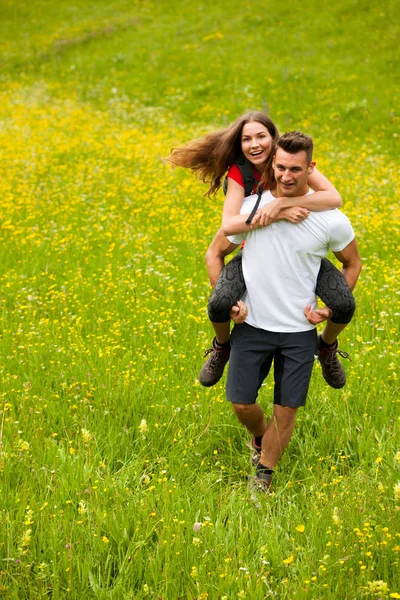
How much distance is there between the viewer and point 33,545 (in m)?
3.72

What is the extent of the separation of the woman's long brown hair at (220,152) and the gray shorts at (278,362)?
979 mm

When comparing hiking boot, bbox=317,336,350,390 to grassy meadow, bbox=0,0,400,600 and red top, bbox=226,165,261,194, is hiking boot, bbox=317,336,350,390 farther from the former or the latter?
red top, bbox=226,165,261,194

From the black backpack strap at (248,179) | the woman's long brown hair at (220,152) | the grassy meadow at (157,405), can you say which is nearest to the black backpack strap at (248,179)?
the black backpack strap at (248,179)

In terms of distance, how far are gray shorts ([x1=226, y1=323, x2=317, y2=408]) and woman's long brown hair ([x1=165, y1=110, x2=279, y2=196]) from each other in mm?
979

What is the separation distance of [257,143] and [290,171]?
411 millimetres

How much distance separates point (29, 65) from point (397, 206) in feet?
64.7

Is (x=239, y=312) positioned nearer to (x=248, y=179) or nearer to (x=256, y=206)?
(x=256, y=206)

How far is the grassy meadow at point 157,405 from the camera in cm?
356

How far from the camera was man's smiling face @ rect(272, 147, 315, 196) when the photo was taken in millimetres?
4004

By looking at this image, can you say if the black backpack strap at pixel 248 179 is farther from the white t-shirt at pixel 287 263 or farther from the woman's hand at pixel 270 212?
the woman's hand at pixel 270 212

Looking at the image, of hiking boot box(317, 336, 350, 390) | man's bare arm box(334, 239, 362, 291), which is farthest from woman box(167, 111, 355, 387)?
hiking boot box(317, 336, 350, 390)

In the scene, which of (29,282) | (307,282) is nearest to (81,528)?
(307,282)

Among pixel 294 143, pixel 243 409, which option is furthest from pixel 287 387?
pixel 294 143

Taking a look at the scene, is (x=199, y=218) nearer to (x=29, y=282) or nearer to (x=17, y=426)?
(x=29, y=282)
